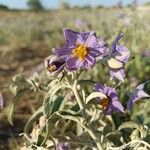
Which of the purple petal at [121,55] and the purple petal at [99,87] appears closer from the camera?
the purple petal at [121,55]

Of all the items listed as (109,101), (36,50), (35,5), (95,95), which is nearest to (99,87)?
(109,101)

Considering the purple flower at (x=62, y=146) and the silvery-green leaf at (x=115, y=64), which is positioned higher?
the silvery-green leaf at (x=115, y=64)

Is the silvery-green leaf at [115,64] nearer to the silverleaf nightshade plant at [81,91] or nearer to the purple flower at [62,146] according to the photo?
the silverleaf nightshade plant at [81,91]

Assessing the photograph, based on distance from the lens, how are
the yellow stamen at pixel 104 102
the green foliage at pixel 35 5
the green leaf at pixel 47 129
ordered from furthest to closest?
the green foliage at pixel 35 5, the yellow stamen at pixel 104 102, the green leaf at pixel 47 129

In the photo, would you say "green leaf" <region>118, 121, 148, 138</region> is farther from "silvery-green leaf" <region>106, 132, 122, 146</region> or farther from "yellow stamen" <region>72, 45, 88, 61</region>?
"yellow stamen" <region>72, 45, 88, 61</region>

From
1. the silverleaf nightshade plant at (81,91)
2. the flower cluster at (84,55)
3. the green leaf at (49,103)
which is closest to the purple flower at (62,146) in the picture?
the silverleaf nightshade plant at (81,91)

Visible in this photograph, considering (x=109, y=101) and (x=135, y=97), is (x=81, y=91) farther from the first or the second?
(x=135, y=97)

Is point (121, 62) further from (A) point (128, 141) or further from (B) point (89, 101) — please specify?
(A) point (128, 141)

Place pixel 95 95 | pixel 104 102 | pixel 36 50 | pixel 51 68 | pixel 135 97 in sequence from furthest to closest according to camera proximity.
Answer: pixel 36 50, pixel 135 97, pixel 104 102, pixel 95 95, pixel 51 68

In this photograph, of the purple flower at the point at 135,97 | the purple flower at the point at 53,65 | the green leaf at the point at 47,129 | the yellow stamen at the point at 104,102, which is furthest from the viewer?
the purple flower at the point at 135,97
